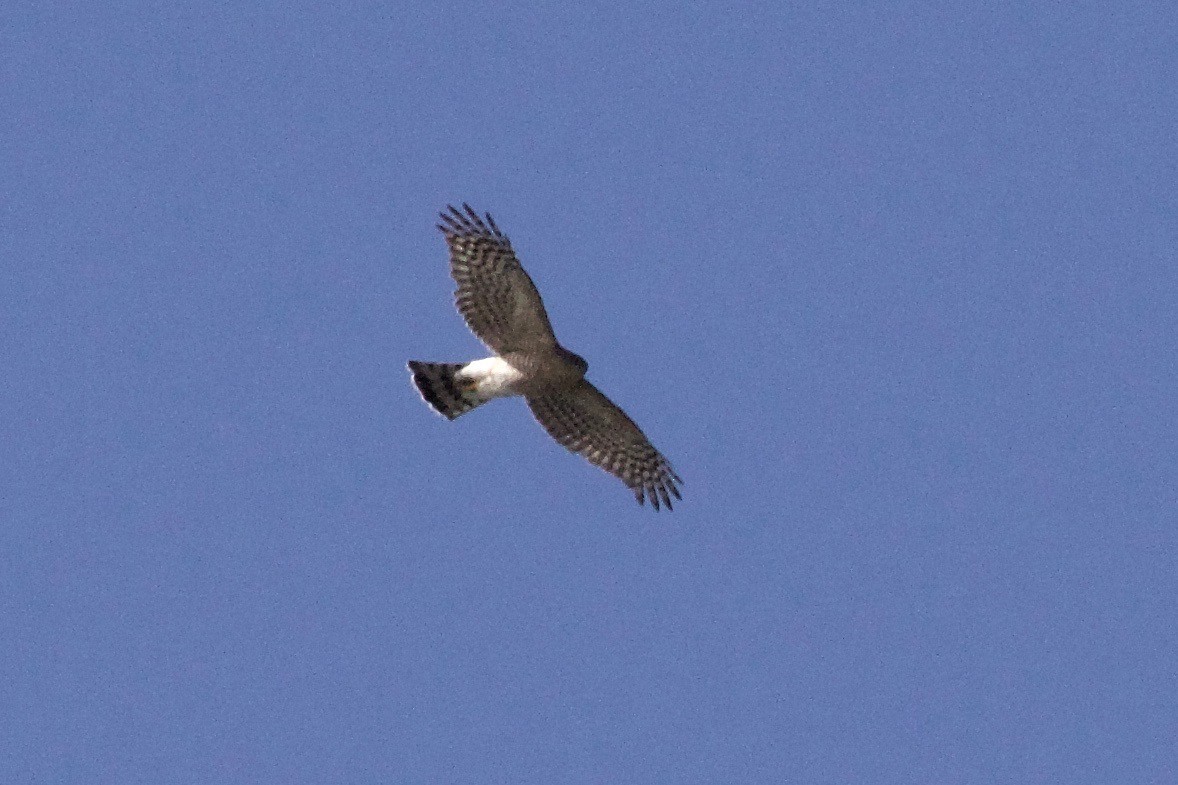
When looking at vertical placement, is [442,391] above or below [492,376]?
below

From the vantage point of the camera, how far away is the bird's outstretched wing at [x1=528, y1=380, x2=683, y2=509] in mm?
19891

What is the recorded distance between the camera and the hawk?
19281mm

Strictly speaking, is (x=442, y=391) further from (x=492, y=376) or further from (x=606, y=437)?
(x=606, y=437)

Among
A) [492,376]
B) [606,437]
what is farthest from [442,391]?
[606,437]

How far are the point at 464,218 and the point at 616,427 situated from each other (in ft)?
7.02

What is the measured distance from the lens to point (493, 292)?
19297 millimetres

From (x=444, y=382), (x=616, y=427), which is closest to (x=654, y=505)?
(x=616, y=427)

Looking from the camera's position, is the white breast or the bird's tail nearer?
the white breast

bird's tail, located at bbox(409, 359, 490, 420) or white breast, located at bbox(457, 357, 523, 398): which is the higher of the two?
white breast, located at bbox(457, 357, 523, 398)

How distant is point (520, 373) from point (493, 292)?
2.25ft

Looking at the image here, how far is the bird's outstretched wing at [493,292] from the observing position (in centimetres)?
1922

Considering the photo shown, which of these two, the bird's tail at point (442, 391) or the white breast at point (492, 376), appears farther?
the bird's tail at point (442, 391)

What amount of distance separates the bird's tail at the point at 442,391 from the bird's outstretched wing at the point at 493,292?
559mm

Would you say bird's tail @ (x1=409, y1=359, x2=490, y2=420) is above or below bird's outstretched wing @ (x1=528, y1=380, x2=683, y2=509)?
below
